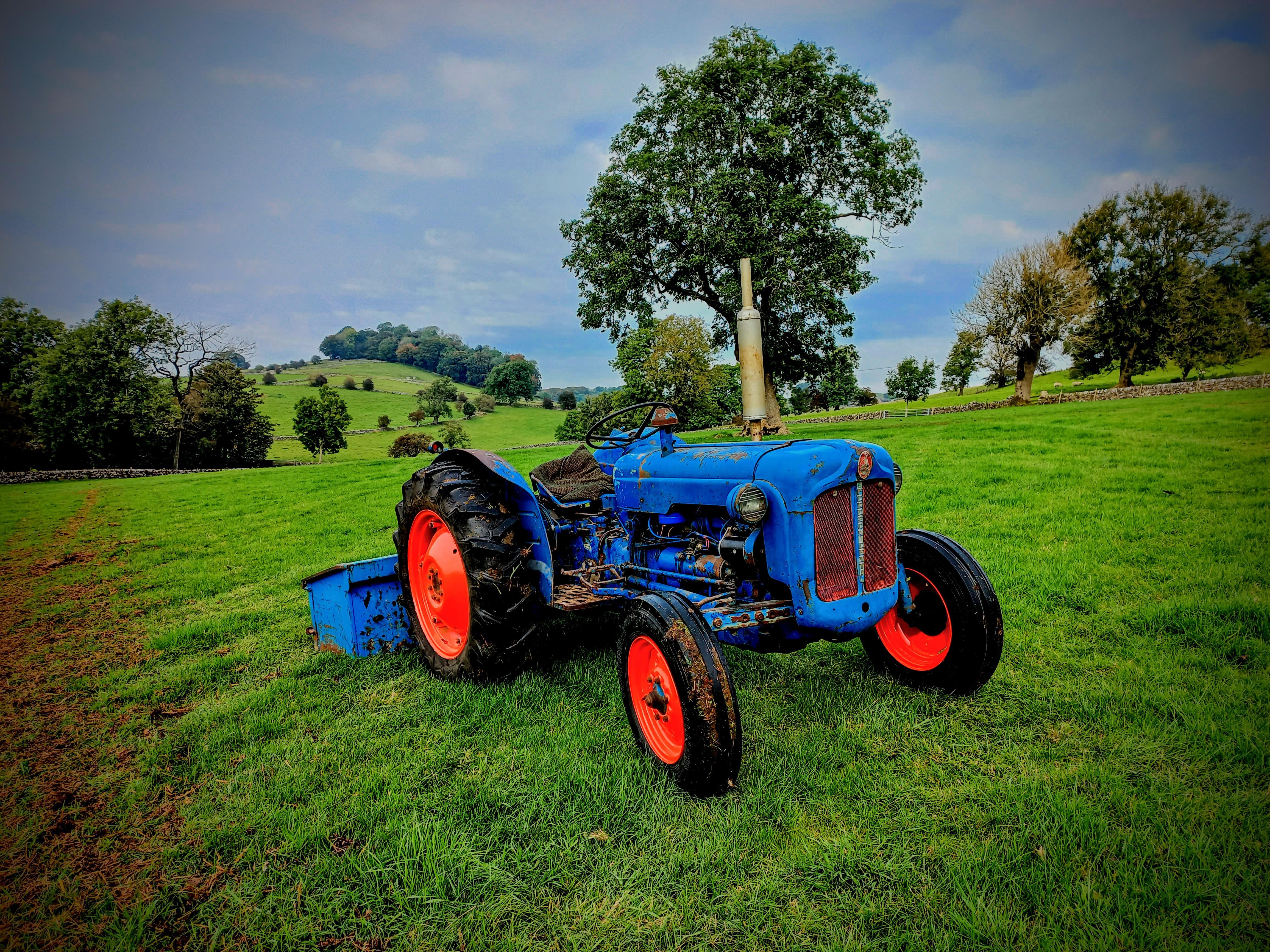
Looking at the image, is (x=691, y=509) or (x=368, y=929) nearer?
(x=368, y=929)

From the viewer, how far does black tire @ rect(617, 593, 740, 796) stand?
214 centimetres

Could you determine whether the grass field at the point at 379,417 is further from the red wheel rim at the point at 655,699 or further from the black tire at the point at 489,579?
the red wheel rim at the point at 655,699

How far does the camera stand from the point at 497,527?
320cm

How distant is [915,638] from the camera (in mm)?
3180

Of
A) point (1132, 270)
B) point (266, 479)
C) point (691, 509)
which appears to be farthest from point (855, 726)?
point (1132, 270)

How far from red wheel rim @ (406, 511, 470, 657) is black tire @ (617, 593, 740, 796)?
1.40m

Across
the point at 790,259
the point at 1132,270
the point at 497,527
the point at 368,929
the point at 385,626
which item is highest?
the point at 1132,270

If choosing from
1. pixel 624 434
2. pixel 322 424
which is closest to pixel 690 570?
pixel 624 434

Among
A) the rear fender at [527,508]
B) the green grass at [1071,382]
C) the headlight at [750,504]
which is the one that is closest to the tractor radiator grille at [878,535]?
the headlight at [750,504]

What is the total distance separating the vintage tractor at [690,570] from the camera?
2.44 metres

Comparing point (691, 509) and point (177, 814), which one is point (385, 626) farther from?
point (691, 509)

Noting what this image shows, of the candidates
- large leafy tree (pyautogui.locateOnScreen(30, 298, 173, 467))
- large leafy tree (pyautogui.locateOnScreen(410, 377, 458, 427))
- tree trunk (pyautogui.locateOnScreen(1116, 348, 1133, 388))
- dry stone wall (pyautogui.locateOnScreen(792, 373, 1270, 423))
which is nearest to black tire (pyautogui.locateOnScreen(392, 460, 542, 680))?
dry stone wall (pyautogui.locateOnScreen(792, 373, 1270, 423))

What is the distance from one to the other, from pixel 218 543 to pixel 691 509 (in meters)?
8.08

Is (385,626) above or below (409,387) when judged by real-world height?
below
